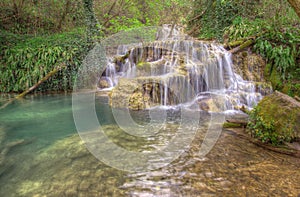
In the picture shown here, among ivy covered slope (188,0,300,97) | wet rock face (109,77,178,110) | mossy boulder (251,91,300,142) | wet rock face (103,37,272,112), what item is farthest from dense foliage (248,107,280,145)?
ivy covered slope (188,0,300,97)

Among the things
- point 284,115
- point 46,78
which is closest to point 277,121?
point 284,115

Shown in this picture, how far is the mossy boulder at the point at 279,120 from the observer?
3.72 meters

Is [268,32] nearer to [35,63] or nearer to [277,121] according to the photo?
[277,121]

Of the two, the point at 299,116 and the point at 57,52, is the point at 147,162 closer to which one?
the point at 299,116

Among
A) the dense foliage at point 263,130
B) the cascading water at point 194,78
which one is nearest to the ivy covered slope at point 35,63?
the cascading water at point 194,78

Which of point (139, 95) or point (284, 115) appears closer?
point (284, 115)

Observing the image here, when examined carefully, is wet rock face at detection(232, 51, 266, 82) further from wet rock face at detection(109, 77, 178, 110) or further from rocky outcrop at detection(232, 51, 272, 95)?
wet rock face at detection(109, 77, 178, 110)

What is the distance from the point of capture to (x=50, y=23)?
13742 millimetres

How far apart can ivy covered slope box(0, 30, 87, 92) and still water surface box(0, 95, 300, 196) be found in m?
5.53

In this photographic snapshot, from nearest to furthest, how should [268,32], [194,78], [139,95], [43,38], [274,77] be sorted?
1. [139,95]
2. [274,77]
3. [194,78]
4. [268,32]
5. [43,38]

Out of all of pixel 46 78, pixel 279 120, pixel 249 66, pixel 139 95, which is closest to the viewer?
pixel 279 120

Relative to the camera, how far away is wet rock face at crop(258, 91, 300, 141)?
3.72 m

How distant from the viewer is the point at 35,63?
9.88 meters

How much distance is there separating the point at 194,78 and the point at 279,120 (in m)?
4.45
